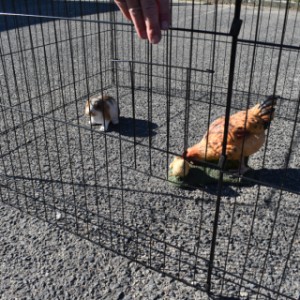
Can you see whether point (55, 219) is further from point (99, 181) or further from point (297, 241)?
point (297, 241)

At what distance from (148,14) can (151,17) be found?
2 centimetres

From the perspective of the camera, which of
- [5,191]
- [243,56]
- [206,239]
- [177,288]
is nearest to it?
[177,288]

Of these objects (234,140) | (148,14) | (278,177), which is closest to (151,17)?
(148,14)

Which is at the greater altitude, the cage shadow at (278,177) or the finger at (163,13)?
the finger at (163,13)

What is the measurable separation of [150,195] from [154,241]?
562 mm

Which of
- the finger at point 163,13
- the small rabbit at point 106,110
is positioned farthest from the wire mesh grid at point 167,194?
the finger at point 163,13

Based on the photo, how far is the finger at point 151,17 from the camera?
1300 millimetres

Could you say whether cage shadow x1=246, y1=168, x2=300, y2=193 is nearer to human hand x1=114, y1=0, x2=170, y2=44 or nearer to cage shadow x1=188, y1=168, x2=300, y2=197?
cage shadow x1=188, y1=168, x2=300, y2=197

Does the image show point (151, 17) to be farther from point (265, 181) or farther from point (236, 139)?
point (265, 181)

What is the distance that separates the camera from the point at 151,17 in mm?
1332

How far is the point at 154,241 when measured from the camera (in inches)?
106

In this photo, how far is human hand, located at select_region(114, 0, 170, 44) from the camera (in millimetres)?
1312

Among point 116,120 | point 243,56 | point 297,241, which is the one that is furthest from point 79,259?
point 243,56

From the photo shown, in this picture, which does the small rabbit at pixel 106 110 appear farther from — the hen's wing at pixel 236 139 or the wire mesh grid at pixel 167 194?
the hen's wing at pixel 236 139
